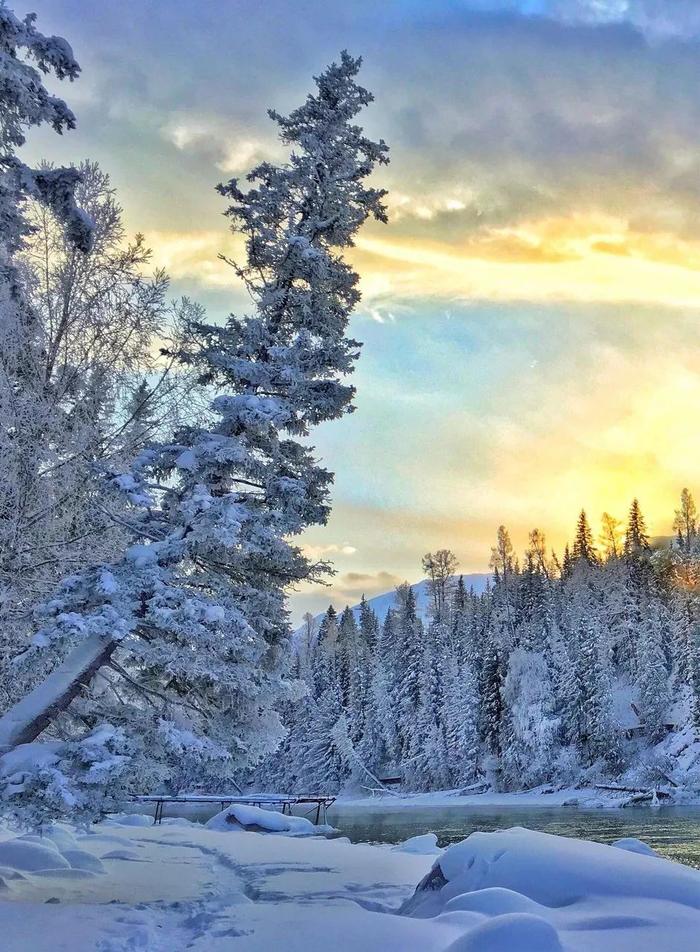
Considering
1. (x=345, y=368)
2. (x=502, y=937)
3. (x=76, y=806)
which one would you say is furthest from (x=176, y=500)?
(x=502, y=937)

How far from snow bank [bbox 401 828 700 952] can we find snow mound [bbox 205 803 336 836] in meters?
15.6

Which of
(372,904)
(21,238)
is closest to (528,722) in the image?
(372,904)

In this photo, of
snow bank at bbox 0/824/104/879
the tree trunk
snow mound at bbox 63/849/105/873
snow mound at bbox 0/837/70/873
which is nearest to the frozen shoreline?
snow mound at bbox 63/849/105/873

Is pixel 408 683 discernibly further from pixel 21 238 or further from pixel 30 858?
pixel 21 238

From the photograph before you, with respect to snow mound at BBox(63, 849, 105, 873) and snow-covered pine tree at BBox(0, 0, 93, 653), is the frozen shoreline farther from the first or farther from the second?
snow-covered pine tree at BBox(0, 0, 93, 653)

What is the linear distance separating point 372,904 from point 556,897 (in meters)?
2.68

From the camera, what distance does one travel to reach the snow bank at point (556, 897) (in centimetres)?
535

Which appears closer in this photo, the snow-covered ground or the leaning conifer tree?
the snow-covered ground

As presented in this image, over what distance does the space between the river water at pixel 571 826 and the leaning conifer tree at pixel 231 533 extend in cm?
1488

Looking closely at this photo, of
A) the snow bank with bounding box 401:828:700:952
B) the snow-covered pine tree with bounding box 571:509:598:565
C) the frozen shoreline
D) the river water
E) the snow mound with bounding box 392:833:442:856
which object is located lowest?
the frozen shoreline

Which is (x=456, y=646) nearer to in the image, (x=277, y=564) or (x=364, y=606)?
(x=364, y=606)

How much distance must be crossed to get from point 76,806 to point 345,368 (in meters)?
7.85

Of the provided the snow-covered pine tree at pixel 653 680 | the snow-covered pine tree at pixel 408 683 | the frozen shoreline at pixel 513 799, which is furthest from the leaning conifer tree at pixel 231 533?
the snow-covered pine tree at pixel 408 683

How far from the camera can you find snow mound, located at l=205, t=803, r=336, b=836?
902 inches
